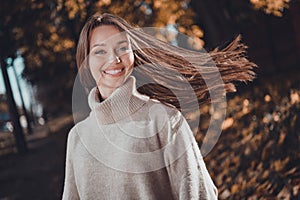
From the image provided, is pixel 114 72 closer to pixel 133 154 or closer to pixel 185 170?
pixel 133 154

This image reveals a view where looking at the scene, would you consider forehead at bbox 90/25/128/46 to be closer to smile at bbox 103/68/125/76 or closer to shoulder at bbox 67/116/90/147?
smile at bbox 103/68/125/76

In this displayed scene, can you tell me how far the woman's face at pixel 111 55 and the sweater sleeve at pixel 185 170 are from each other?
40 cm

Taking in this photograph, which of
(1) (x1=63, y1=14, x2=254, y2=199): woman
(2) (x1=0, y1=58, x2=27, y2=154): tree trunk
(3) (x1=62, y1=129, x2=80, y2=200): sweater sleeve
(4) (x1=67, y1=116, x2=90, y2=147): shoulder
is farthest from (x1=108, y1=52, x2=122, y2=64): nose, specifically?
(2) (x1=0, y1=58, x2=27, y2=154): tree trunk

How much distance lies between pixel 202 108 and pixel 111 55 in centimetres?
534

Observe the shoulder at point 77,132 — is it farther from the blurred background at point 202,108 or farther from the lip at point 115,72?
the blurred background at point 202,108

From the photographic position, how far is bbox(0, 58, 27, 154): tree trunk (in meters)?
7.23

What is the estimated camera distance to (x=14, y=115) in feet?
24.0

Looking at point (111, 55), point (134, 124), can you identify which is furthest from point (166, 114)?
point (111, 55)

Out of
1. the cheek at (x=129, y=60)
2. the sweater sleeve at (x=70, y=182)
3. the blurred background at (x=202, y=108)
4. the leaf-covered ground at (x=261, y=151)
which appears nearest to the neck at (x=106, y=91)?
the cheek at (x=129, y=60)

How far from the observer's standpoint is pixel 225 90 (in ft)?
8.45

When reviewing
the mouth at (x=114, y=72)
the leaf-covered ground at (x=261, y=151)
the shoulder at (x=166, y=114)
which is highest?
the mouth at (x=114, y=72)

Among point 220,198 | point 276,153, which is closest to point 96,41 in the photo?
point 220,198

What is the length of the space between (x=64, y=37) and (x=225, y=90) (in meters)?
6.02

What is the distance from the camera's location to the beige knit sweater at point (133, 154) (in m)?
1.84
